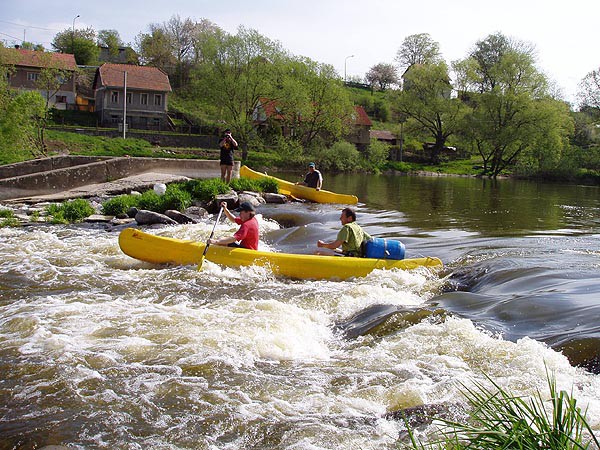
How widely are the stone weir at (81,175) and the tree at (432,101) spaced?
40428 mm

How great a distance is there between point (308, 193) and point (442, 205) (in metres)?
5.38

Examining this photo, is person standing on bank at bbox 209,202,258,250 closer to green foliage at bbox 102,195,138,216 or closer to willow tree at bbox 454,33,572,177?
green foliage at bbox 102,195,138,216

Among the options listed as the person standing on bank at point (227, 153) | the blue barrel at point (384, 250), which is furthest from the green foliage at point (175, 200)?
the blue barrel at point (384, 250)

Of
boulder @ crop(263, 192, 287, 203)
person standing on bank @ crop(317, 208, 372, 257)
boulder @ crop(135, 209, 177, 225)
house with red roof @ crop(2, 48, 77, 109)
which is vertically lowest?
boulder @ crop(135, 209, 177, 225)

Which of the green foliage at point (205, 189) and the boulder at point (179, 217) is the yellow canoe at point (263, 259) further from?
the green foliage at point (205, 189)

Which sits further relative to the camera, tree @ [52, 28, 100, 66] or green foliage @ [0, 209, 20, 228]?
tree @ [52, 28, 100, 66]

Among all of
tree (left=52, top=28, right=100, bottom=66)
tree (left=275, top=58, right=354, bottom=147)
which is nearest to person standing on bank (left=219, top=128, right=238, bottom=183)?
tree (left=275, top=58, right=354, bottom=147)

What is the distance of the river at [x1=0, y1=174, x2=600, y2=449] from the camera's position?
15.1ft

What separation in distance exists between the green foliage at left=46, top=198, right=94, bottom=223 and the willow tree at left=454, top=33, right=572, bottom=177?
41087 mm

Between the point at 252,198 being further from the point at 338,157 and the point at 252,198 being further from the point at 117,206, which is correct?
the point at 338,157

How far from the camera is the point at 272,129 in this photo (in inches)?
2152

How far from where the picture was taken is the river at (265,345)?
4594mm

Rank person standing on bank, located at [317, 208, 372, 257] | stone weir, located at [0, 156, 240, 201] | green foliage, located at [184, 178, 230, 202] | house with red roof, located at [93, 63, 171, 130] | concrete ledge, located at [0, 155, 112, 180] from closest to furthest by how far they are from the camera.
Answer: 1. person standing on bank, located at [317, 208, 372, 257]
2. stone weir, located at [0, 156, 240, 201]
3. concrete ledge, located at [0, 155, 112, 180]
4. green foliage, located at [184, 178, 230, 202]
5. house with red roof, located at [93, 63, 171, 130]

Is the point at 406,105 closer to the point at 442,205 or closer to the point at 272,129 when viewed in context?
the point at 272,129
